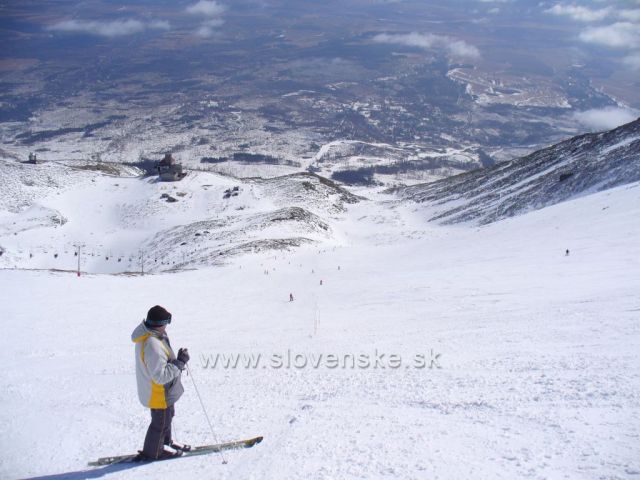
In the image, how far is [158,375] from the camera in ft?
22.6

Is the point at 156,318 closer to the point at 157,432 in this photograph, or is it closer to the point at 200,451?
the point at 157,432

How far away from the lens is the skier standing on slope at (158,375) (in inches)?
271

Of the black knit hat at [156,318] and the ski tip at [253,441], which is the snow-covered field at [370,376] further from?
the black knit hat at [156,318]

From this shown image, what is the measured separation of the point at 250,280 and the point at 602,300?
20595 mm

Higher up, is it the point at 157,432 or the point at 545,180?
the point at 545,180

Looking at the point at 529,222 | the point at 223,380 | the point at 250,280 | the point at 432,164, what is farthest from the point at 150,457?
the point at 432,164

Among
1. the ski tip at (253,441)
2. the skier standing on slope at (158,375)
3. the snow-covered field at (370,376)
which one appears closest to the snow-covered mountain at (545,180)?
the snow-covered field at (370,376)

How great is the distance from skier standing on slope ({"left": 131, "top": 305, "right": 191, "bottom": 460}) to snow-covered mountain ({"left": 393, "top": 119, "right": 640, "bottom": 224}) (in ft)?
150

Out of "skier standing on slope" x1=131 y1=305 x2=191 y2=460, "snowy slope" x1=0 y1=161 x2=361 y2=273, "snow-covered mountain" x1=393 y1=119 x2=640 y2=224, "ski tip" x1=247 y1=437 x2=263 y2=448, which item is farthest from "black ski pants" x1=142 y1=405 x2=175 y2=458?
"snow-covered mountain" x1=393 y1=119 x2=640 y2=224

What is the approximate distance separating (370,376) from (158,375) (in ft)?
16.1

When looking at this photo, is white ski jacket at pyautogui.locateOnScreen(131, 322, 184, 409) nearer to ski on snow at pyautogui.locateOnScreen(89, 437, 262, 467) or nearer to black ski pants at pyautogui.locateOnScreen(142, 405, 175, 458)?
black ski pants at pyautogui.locateOnScreen(142, 405, 175, 458)

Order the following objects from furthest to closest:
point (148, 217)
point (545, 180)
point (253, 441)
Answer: point (148, 217) < point (545, 180) < point (253, 441)

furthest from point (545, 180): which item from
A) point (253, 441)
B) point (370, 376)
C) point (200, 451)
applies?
point (200, 451)

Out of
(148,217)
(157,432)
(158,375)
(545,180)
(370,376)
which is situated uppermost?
(545,180)
